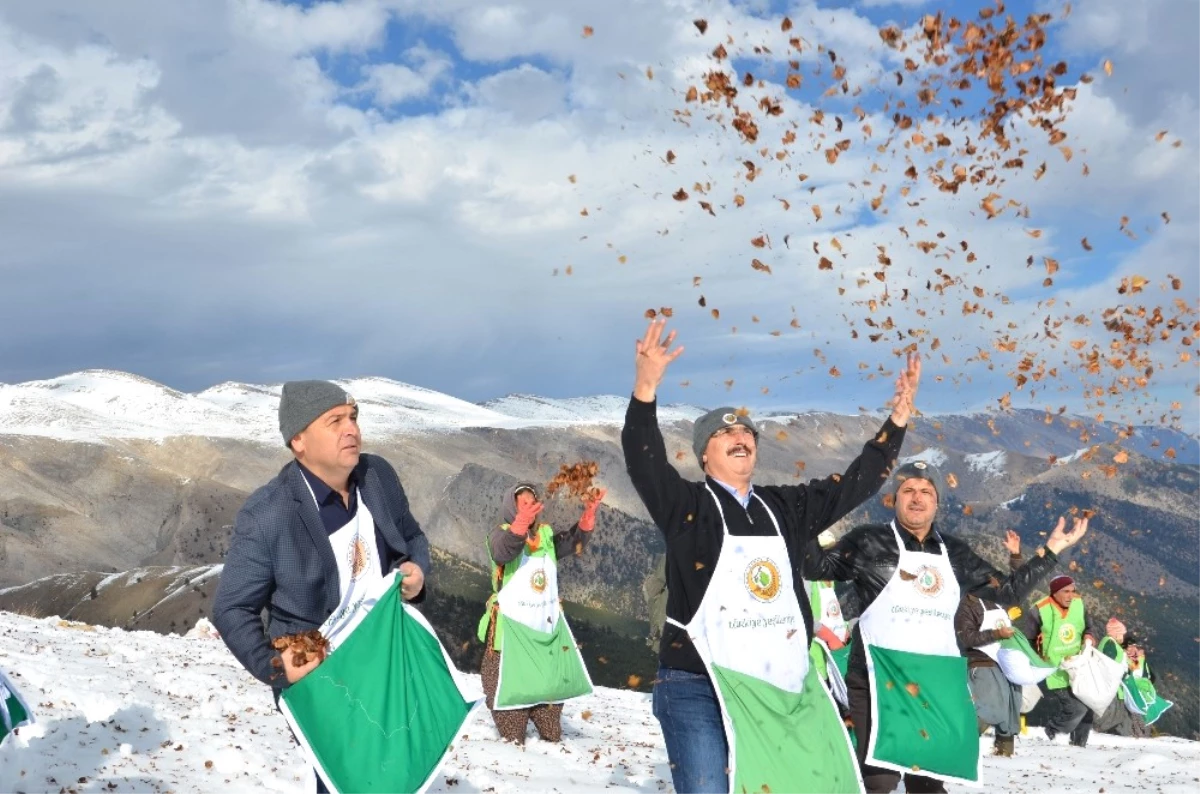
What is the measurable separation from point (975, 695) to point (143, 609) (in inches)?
1714

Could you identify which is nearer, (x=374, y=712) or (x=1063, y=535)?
(x=374, y=712)

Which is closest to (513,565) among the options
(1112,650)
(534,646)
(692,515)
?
(534,646)

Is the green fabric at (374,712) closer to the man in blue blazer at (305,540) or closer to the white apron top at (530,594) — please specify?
the man in blue blazer at (305,540)

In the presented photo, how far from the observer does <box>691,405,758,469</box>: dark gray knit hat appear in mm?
4926

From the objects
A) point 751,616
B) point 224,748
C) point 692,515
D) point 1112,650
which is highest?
point 692,515

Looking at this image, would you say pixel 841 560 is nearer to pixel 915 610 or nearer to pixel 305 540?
pixel 915 610

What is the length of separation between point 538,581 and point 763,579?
19.6 feet

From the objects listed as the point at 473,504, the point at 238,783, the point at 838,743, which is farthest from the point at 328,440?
the point at 473,504

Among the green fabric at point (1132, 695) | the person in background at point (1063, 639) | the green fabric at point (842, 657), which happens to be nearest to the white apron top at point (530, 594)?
the green fabric at point (842, 657)

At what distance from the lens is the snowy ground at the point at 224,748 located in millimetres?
7523

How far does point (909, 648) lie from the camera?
6.34 m

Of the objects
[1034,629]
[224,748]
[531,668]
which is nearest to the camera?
[224,748]

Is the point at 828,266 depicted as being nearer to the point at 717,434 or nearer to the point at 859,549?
the point at 859,549

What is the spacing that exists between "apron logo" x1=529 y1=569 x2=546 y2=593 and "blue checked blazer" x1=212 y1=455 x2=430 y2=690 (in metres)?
6.26
